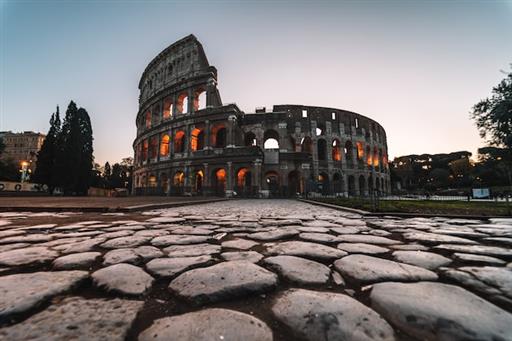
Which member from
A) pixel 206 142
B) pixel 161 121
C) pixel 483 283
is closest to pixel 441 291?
pixel 483 283

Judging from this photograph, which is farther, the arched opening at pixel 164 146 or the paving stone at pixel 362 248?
the arched opening at pixel 164 146

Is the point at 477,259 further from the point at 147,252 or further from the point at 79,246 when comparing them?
the point at 79,246

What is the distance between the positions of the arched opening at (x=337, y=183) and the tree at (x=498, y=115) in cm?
1269

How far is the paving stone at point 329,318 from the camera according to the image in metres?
0.67

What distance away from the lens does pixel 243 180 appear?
27.8 metres

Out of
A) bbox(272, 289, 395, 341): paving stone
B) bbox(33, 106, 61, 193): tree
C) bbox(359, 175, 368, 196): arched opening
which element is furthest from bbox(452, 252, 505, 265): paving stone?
bbox(33, 106, 61, 193): tree

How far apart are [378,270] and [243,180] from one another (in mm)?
26646

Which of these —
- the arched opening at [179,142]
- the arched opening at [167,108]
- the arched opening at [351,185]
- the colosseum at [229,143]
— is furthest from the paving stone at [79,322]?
the arched opening at [351,185]

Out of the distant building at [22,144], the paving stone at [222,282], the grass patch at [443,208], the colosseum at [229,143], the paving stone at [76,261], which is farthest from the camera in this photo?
the distant building at [22,144]

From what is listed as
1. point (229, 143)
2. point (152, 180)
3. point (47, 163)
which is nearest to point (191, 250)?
point (229, 143)

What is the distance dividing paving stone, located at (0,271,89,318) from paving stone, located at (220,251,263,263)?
804 millimetres

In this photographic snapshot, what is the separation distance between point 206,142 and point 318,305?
20.4 meters

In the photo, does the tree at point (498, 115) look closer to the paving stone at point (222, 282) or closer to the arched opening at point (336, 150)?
the arched opening at point (336, 150)

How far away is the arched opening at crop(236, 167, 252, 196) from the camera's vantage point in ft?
63.4
